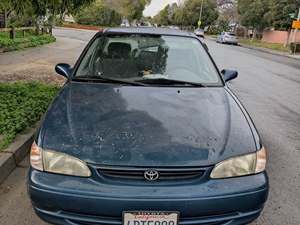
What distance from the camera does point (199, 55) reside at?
4617 mm

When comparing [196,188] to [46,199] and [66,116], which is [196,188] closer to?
[46,199]

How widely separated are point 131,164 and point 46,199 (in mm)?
612

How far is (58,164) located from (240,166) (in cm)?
126

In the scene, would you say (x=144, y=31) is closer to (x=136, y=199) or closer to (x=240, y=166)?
(x=240, y=166)

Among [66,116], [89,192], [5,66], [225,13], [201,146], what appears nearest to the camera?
[89,192]

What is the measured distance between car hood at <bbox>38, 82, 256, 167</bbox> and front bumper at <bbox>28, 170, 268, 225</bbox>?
163 mm

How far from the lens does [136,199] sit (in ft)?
8.61

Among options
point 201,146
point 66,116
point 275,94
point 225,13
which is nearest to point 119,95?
point 66,116

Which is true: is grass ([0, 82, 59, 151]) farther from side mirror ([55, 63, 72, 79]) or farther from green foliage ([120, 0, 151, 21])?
green foliage ([120, 0, 151, 21])

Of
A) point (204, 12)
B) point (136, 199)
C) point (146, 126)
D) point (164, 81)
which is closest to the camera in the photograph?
point (136, 199)

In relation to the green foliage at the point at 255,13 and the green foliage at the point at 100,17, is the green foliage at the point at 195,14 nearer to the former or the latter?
the green foliage at the point at 100,17

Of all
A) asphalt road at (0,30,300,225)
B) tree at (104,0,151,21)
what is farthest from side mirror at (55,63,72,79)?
tree at (104,0,151,21)

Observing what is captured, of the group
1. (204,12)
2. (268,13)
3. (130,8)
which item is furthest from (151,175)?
(130,8)

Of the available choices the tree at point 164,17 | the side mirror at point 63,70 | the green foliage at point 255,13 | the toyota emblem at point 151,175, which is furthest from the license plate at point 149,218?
the tree at point 164,17
